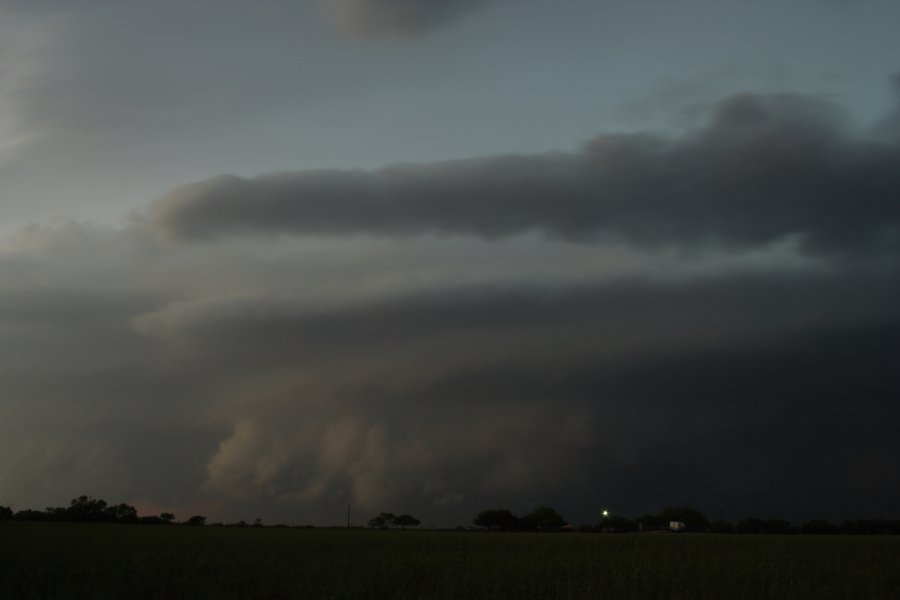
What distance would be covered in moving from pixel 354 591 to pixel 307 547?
1208 inches

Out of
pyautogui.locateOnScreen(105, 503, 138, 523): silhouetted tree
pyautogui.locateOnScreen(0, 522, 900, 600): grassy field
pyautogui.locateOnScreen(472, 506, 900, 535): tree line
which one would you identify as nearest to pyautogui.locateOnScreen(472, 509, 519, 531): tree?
pyautogui.locateOnScreen(472, 506, 900, 535): tree line

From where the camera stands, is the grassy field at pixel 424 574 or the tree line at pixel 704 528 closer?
the grassy field at pixel 424 574

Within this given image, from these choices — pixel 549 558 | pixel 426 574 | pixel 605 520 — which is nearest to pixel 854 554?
pixel 549 558

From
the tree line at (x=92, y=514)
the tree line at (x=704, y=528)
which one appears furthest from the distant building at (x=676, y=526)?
the tree line at (x=92, y=514)

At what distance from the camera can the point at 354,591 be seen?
1382 inches

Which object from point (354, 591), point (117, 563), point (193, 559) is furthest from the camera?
point (193, 559)

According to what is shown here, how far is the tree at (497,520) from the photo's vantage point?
196000 millimetres

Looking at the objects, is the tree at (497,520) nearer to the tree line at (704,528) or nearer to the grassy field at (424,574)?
the tree line at (704,528)

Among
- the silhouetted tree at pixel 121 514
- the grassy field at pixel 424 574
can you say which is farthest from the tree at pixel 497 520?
the grassy field at pixel 424 574

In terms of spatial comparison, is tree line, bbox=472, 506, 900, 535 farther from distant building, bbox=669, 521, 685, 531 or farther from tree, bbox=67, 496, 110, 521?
tree, bbox=67, 496, 110, 521

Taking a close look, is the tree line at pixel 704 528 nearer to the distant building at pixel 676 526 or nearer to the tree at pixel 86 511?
the distant building at pixel 676 526

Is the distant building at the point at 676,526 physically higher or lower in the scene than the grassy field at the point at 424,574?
lower

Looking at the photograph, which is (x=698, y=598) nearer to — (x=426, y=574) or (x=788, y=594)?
(x=788, y=594)

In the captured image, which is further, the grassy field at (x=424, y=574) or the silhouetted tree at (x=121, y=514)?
the silhouetted tree at (x=121, y=514)
